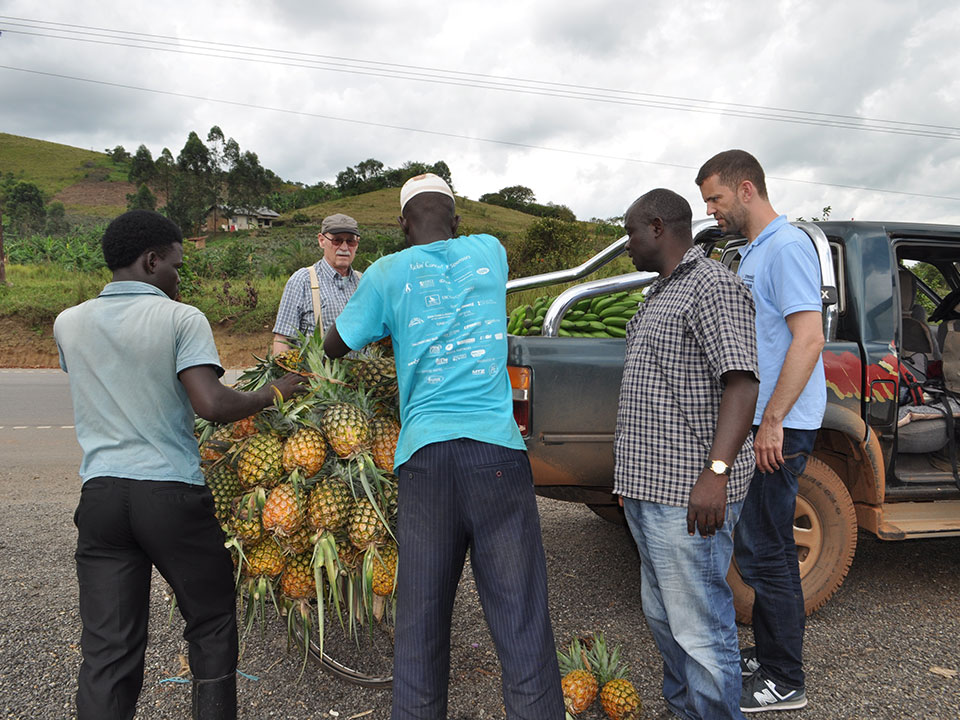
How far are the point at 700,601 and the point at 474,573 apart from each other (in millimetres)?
782

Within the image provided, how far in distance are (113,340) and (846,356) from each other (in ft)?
11.5

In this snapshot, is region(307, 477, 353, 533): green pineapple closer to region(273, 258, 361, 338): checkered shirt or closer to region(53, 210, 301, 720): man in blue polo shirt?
region(53, 210, 301, 720): man in blue polo shirt

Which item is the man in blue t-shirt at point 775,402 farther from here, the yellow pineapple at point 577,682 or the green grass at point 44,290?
the green grass at point 44,290

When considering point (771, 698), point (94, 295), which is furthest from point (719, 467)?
point (94, 295)

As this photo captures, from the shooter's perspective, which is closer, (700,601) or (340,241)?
(700,601)

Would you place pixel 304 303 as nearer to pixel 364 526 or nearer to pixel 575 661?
pixel 364 526

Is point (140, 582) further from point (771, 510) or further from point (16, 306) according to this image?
point (16, 306)

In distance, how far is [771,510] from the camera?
9.23ft

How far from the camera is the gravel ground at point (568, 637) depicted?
2.98 meters

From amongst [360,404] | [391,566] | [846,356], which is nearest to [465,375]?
[360,404]

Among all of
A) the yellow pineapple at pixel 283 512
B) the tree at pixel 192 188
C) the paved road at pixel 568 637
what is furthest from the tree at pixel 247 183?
the yellow pineapple at pixel 283 512

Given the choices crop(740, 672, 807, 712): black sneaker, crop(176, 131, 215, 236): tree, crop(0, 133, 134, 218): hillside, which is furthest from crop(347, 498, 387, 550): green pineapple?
crop(0, 133, 134, 218): hillside

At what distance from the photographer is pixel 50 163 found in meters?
90.1

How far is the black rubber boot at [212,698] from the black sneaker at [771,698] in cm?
209
